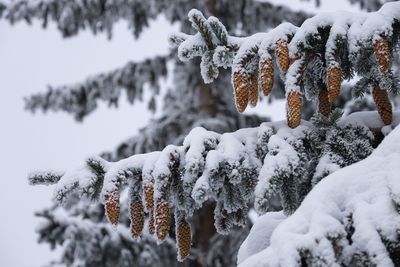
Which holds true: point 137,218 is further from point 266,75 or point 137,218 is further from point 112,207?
point 266,75

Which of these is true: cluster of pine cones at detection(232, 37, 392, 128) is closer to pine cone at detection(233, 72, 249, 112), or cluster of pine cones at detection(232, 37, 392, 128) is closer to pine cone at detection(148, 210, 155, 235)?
pine cone at detection(233, 72, 249, 112)

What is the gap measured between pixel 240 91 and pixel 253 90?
0.16 m

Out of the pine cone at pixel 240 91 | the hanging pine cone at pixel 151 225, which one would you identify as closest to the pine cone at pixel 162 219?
the hanging pine cone at pixel 151 225

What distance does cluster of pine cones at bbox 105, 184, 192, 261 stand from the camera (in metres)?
2.56

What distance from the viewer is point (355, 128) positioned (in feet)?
9.28

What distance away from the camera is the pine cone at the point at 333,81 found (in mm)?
2516

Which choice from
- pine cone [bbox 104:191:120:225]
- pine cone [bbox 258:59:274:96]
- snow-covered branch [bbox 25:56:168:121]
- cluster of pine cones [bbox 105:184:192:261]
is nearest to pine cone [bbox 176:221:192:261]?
cluster of pine cones [bbox 105:184:192:261]

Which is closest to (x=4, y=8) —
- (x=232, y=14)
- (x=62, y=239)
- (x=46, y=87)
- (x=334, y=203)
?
(x=46, y=87)

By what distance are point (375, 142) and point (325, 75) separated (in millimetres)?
432

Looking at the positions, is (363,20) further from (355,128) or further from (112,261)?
(112,261)

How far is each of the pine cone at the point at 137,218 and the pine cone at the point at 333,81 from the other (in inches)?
38.5

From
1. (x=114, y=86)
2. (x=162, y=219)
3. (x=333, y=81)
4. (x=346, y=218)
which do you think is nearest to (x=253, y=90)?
(x=333, y=81)

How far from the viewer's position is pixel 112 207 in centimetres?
264

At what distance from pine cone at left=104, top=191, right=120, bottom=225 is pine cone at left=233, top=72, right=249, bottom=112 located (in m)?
0.66
